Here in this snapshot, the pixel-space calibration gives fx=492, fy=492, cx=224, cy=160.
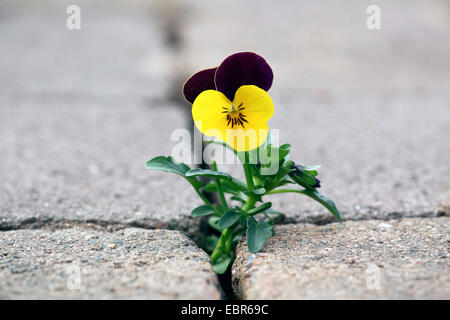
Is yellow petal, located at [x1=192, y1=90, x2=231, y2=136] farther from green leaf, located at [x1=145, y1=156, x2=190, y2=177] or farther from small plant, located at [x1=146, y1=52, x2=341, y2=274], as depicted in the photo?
green leaf, located at [x1=145, y1=156, x2=190, y2=177]

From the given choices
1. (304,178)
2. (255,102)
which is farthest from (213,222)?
(255,102)

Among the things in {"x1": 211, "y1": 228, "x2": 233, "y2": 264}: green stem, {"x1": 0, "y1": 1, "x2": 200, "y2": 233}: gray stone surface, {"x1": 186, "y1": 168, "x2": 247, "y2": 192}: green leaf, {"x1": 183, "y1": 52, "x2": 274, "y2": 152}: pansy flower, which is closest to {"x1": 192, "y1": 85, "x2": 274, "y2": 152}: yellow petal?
{"x1": 183, "y1": 52, "x2": 274, "y2": 152}: pansy flower

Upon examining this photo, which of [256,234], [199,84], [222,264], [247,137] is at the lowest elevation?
[222,264]

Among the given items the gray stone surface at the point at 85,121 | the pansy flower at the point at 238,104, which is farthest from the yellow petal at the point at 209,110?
the gray stone surface at the point at 85,121

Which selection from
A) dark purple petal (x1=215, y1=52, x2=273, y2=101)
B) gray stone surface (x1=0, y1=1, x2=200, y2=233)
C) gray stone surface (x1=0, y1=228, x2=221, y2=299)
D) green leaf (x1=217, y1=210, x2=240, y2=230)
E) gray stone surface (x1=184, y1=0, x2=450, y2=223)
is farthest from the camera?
gray stone surface (x1=184, y1=0, x2=450, y2=223)

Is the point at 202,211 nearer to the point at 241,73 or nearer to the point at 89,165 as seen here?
the point at 241,73
